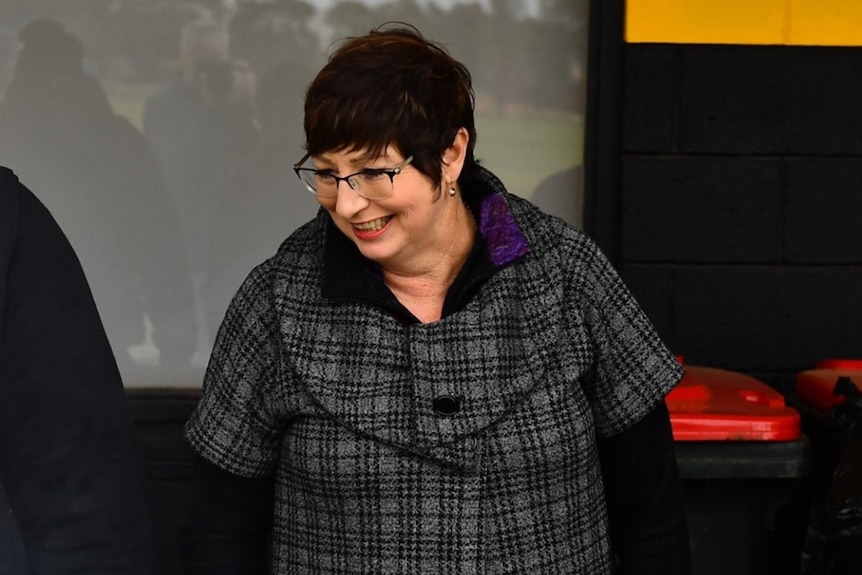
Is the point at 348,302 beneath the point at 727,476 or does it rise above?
above

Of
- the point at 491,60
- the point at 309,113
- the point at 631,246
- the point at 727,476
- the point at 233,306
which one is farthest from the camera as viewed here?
the point at 491,60

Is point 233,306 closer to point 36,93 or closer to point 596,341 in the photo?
point 596,341

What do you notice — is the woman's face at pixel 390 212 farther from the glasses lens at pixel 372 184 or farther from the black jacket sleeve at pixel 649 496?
the black jacket sleeve at pixel 649 496

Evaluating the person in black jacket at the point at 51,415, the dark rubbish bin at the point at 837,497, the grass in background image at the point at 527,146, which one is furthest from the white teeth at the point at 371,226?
the grass in background image at the point at 527,146

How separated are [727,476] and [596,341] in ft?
2.61

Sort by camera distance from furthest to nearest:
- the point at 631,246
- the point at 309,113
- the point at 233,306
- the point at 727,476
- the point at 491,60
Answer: the point at 491,60
the point at 631,246
the point at 727,476
the point at 233,306
the point at 309,113

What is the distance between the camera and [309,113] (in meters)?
2.22

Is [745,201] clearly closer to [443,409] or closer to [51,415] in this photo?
[443,409]

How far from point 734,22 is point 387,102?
7.04 feet

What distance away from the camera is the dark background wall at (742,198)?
4074 millimetres

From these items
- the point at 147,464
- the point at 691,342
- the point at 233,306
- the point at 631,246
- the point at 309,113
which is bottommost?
the point at 147,464

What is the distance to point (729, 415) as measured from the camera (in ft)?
9.93

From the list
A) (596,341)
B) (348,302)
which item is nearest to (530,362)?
(596,341)

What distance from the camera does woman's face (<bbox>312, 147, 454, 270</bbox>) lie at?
7.18ft
